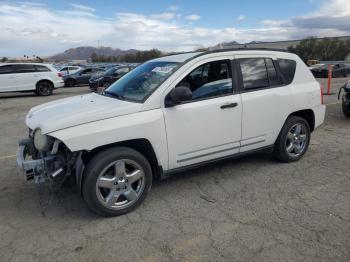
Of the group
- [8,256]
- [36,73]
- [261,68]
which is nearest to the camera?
[8,256]

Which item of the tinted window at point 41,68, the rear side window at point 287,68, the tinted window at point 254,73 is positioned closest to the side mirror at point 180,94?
the tinted window at point 254,73

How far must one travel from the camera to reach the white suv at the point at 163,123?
362 cm

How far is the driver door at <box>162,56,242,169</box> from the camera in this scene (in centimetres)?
404

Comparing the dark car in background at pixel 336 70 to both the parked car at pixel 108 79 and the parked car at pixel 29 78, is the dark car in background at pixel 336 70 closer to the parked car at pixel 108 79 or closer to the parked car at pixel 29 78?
the parked car at pixel 108 79

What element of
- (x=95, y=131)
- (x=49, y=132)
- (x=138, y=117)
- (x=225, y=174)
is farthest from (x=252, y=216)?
(x=49, y=132)

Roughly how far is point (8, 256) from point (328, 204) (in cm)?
333

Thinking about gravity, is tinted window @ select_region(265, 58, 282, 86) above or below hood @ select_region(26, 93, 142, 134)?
above

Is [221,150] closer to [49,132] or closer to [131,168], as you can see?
[131,168]

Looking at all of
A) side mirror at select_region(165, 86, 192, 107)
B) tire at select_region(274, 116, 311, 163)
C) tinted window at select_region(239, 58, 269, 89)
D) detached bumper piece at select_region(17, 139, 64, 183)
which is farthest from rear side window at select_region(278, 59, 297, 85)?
detached bumper piece at select_region(17, 139, 64, 183)

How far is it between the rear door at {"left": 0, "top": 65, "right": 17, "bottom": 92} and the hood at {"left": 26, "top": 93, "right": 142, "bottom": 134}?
46.4ft

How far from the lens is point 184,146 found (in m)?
4.10

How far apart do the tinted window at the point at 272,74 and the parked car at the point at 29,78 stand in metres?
15.0

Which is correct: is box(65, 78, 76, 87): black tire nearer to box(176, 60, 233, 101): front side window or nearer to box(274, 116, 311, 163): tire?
box(274, 116, 311, 163): tire

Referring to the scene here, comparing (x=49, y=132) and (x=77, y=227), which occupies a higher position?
(x=49, y=132)
